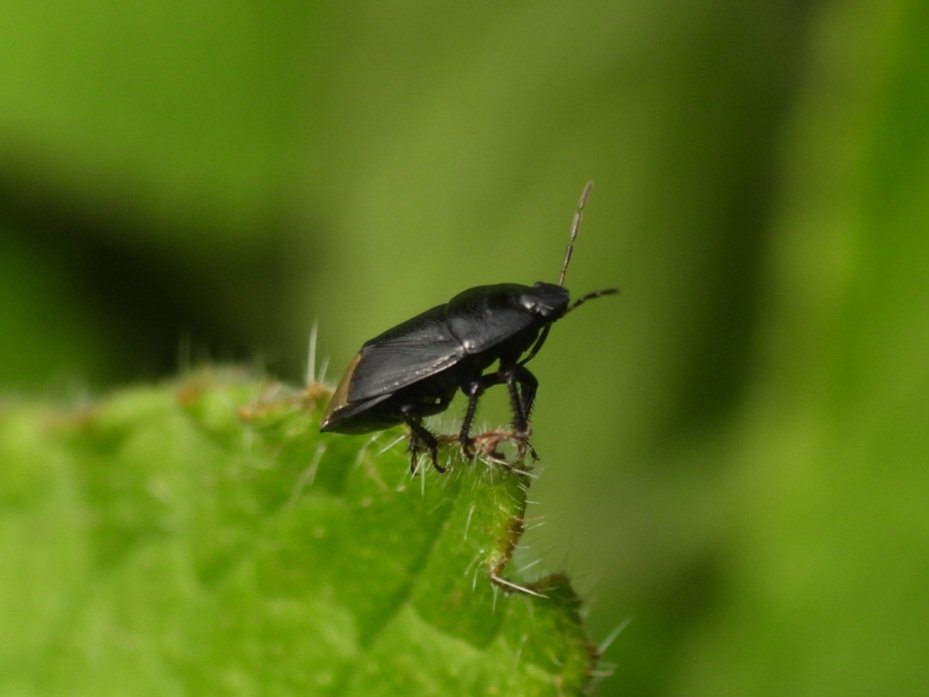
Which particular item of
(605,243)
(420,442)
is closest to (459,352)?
(420,442)

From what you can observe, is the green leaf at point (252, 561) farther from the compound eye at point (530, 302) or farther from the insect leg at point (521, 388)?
the compound eye at point (530, 302)

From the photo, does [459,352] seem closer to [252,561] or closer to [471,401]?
[471,401]

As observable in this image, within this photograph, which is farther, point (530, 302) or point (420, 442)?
point (530, 302)

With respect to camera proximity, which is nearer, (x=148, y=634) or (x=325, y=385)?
(x=325, y=385)

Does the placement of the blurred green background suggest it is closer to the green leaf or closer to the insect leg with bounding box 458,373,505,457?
the insect leg with bounding box 458,373,505,457

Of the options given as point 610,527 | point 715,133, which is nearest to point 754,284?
point 715,133

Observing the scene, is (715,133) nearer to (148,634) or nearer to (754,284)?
(754,284)
